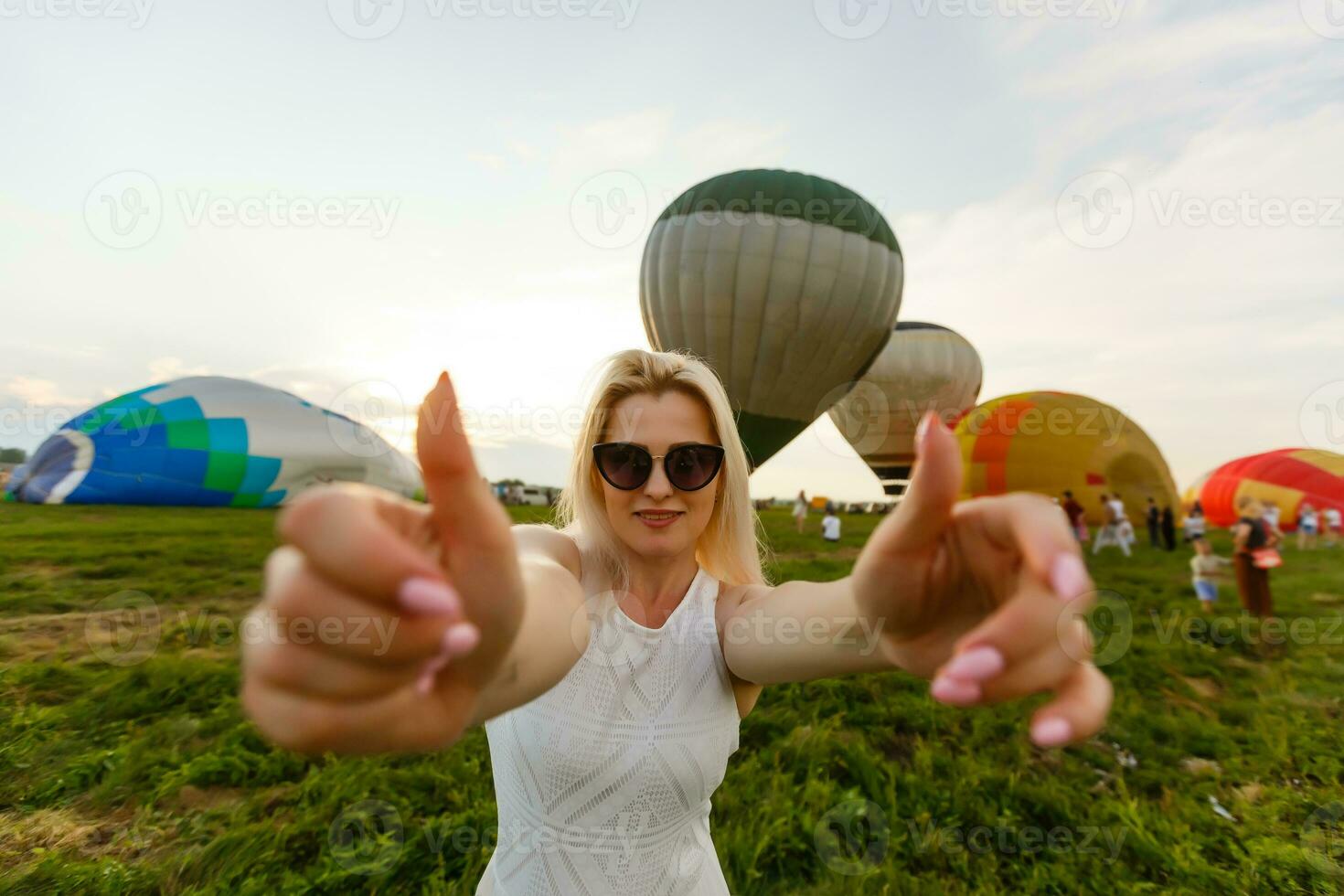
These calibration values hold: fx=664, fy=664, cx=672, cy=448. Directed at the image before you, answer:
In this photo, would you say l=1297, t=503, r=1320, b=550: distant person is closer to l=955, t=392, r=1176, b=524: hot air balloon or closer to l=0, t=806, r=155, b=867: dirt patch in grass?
l=955, t=392, r=1176, b=524: hot air balloon

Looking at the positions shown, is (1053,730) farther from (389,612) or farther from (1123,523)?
(1123,523)

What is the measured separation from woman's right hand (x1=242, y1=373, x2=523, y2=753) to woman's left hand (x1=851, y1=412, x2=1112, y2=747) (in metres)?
0.52

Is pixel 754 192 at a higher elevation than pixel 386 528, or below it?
higher

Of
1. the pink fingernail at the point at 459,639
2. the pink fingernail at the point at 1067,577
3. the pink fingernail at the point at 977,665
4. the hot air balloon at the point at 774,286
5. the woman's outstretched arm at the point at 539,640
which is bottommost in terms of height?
the woman's outstretched arm at the point at 539,640

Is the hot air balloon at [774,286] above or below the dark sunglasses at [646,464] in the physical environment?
above

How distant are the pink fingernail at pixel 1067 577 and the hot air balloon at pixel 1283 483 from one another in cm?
2153

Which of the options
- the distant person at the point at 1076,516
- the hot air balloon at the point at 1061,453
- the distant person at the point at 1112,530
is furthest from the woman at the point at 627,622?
the hot air balloon at the point at 1061,453

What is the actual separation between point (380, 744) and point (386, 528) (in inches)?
11.4

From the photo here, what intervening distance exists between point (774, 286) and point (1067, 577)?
18558 mm

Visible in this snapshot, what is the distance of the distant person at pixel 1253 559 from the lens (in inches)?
337

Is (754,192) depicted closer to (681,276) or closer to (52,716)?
(681,276)

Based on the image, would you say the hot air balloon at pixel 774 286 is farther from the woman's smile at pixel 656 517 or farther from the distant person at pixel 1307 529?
the woman's smile at pixel 656 517

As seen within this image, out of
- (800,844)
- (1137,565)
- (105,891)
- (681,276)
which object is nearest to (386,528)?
(800,844)

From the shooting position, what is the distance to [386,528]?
2.42 ft
